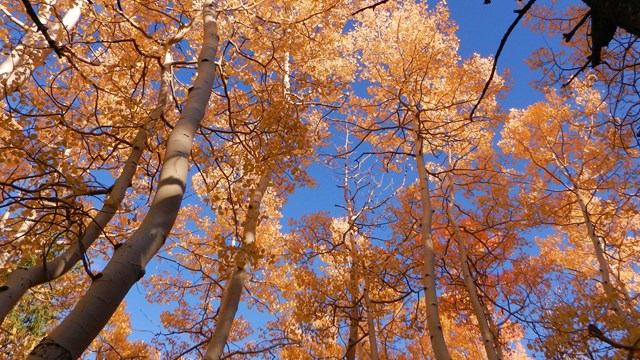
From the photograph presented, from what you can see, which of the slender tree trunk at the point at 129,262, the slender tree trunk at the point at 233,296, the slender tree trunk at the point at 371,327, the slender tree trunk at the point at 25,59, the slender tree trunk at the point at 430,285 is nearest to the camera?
the slender tree trunk at the point at 129,262

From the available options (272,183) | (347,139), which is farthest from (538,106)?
(272,183)

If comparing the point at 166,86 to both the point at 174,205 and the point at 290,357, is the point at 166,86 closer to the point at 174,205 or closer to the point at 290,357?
the point at 174,205

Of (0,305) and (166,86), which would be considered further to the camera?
(166,86)

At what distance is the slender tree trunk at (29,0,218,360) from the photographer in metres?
1.46


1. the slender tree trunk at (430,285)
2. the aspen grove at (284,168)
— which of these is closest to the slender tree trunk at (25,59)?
the aspen grove at (284,168)

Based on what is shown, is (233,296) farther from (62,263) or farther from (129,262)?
(129,262)

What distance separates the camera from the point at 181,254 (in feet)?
34.0

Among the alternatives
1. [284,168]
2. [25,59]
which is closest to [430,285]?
[284,168]

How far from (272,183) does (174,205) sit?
13.1 ft

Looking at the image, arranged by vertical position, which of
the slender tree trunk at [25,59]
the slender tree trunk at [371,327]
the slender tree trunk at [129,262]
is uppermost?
the slender tree trunk at [25,59]

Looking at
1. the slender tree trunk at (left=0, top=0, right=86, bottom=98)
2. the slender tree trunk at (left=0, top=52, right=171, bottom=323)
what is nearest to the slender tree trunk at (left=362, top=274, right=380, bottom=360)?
the slender tree trunk at (left=0, top=52, right=171, bottom=323)

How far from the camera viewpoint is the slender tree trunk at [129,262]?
57.4 inches

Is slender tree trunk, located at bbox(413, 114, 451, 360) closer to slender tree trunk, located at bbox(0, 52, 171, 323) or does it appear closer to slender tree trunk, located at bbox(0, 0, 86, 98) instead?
slender tree trunk, located at bbox(0, 52, 171, 323)

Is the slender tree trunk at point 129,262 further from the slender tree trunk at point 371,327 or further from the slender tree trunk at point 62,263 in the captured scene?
the slender tree trunk at point 371,327
